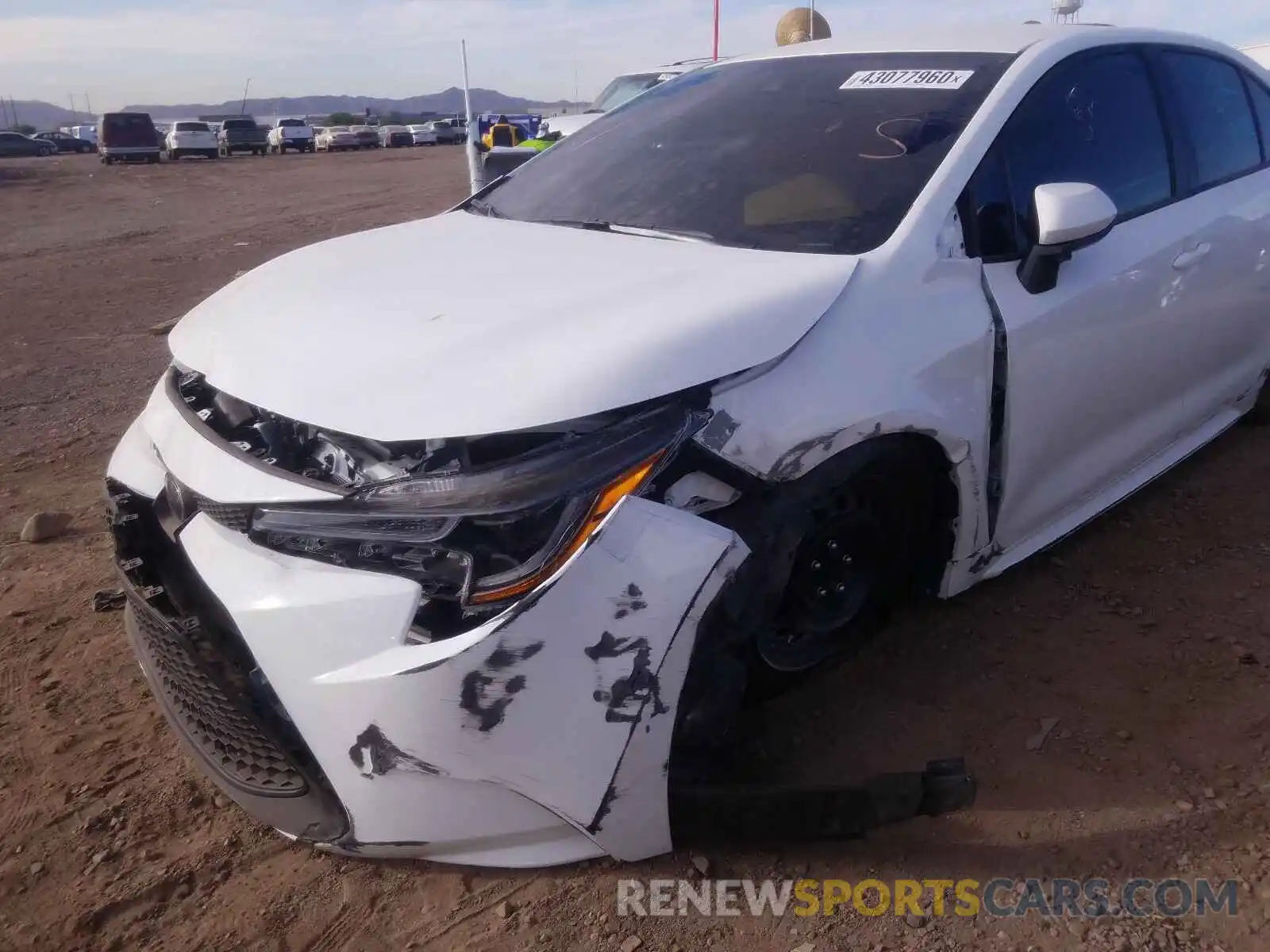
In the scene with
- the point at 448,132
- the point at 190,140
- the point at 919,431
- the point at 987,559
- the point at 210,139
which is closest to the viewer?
the point at 919,431

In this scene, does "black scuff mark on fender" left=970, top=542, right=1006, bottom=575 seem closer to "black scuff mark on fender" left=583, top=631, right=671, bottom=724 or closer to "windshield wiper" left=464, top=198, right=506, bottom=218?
"black scuff mark on fender" left=583, top=631, right=671, bottom=724

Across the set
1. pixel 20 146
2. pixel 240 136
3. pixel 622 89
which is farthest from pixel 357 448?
pixel 20 146

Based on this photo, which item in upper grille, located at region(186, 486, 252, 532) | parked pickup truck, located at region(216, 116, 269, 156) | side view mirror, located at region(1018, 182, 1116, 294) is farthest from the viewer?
parked pickup truck, located at region(216, 116, 269, 156)

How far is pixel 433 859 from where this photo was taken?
1.96m

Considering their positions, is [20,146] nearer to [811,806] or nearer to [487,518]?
[487,518]

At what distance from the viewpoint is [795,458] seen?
6.54ft

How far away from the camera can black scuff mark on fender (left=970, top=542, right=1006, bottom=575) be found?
2.63m

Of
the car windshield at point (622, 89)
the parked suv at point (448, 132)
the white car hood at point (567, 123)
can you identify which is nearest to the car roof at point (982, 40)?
the white car hood at point (567, 123)

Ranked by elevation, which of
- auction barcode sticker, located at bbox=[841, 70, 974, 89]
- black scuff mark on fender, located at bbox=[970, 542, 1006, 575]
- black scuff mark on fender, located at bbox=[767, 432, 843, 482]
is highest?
auction barcode sticker, located at bbox=[841, 70, 974, 89]

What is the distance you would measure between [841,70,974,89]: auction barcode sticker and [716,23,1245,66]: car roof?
0.43 feet

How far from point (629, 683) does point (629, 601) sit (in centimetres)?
15

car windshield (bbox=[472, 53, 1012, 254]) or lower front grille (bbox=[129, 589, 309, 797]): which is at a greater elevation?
car windshield (bbox=[472, 53, 1012, 254])

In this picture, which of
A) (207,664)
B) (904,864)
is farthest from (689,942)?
(207,664)

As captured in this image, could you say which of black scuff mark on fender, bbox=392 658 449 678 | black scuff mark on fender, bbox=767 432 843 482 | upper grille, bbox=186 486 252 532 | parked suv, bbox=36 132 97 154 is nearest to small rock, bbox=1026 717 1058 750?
black scuff mark on fender, bbox=767 432 843 482
